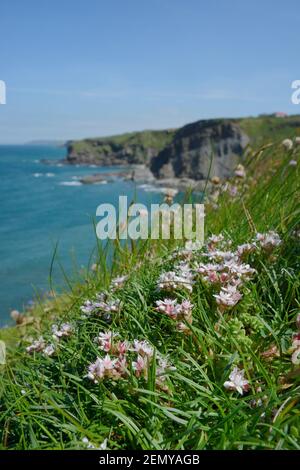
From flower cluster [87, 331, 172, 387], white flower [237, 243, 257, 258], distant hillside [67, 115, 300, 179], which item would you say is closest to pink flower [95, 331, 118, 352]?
flower cluster [87, 331, 172, 387]

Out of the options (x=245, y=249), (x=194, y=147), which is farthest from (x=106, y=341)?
(x=194, y=147)

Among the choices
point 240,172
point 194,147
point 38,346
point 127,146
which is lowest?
point 38,346

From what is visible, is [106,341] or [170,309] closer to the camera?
[106,341]

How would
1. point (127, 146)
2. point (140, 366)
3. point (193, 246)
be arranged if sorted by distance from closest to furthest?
point (140, 366) < point (193, 246) < point (127, 146)

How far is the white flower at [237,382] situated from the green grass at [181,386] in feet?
0.09

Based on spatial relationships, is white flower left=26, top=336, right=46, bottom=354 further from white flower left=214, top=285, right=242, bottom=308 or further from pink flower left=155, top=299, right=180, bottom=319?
white flower left=214, top=285, right=242, bottom=308

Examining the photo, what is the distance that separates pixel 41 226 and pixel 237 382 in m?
61.1

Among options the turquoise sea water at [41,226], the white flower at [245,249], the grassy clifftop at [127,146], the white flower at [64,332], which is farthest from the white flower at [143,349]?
the grassy clifftop at [127,146]

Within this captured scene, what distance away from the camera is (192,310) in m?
A: 2.56

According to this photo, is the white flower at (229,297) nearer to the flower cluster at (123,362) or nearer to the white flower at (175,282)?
the white flower at (175,282)

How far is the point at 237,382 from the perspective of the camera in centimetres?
196

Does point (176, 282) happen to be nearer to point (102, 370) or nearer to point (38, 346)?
point (102, 370)
